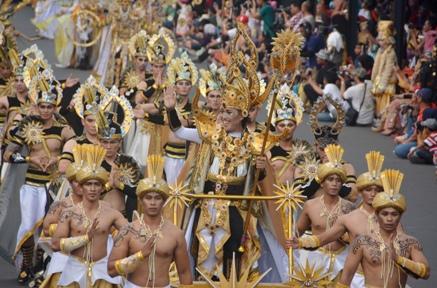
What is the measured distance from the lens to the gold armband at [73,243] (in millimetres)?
12750

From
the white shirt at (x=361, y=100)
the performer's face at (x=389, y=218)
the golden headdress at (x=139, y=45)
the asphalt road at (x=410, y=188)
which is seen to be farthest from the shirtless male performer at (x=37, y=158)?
the white shirt at (x=361, y=100)

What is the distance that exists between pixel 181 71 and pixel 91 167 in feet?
17.4

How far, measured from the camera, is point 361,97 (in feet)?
88.1

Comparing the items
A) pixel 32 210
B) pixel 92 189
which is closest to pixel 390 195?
pixel 92 189

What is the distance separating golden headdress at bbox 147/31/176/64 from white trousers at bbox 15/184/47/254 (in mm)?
4603

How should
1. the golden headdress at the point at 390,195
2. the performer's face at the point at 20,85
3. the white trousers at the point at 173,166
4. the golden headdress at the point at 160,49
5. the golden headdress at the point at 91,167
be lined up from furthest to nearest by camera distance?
the golden headdress at the point at 160,49 → the white trousers at the point at 173,166 → the performer's face at the point at 20,85 → the golden headdress at the point at 91,167 → the golden headdress at the point at 390,195

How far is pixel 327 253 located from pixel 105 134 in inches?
91.1

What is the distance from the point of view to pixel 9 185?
1739cm

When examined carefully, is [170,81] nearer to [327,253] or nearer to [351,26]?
[327,253]

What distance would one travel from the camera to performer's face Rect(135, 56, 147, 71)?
70.2ft

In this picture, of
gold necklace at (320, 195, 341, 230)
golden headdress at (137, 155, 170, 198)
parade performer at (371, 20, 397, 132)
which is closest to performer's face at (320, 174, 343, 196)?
gold necklace at (320, 195, 341, 230)

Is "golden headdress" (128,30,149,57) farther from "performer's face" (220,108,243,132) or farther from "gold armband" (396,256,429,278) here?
"gold armband" (396,256,429,278)

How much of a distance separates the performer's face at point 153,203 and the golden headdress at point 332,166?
75.9 inches

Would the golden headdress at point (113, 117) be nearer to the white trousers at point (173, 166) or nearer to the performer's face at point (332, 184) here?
the performer's face at point (332, 184)
